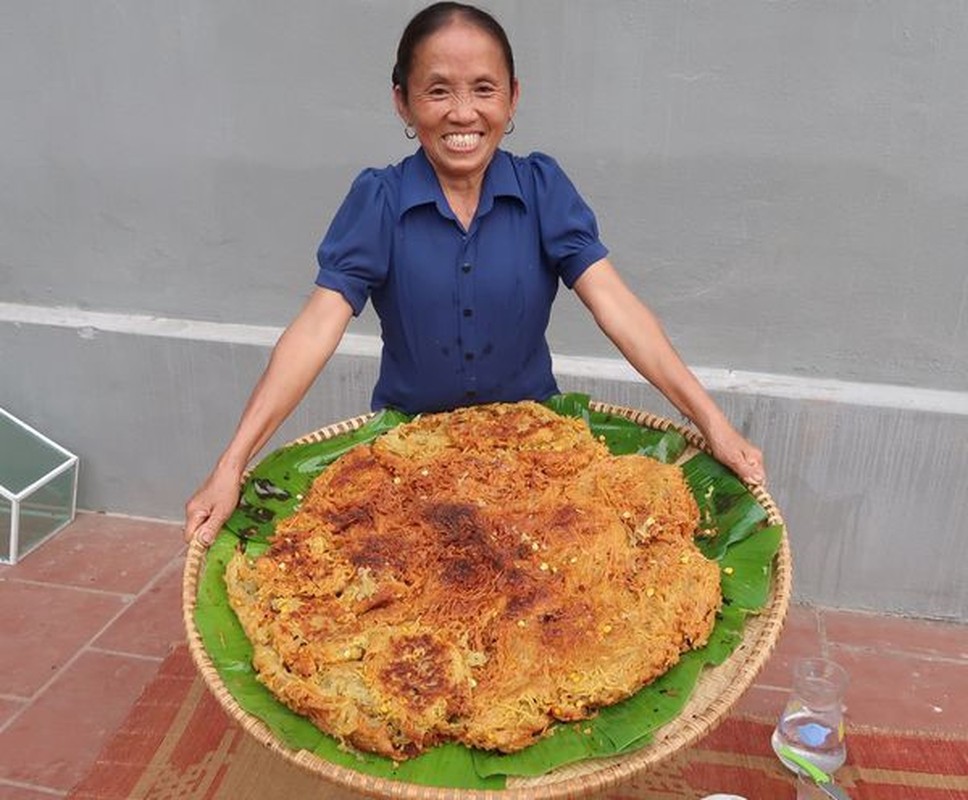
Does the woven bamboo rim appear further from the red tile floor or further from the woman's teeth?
the red tile floor

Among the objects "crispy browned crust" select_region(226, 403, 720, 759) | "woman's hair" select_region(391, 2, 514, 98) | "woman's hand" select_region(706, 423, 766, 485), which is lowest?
"crispy browned crust" select_region(226, 403, 720, 759)

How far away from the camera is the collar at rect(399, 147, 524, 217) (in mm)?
2488

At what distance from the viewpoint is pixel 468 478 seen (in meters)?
2.26

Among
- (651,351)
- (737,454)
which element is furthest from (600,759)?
(651,351)

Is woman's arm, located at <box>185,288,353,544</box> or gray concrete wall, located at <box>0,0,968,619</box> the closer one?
woman's arm, located at <box>185,288,353,544</box>

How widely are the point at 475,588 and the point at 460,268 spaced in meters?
0.96

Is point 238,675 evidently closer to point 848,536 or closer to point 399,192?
point 399,192

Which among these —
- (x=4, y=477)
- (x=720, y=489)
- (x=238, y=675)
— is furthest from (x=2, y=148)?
(x=720, y=489)

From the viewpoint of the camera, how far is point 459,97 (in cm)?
228

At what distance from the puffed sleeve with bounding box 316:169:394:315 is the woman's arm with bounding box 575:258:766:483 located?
577 mm

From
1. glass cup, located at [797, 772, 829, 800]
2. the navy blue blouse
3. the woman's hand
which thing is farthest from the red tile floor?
the navy blue blouse

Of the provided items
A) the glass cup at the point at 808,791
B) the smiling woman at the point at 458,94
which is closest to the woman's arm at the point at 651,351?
the smiling woman at the point at 458,94

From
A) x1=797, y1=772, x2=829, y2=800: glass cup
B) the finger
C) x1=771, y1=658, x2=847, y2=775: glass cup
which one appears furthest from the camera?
x1=771, y1=658, x2=847, y2=775: glass cup

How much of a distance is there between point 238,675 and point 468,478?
717 mm
